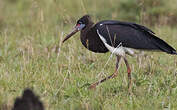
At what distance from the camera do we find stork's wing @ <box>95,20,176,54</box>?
4.84 meters

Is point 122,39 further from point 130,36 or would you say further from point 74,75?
point 74,75

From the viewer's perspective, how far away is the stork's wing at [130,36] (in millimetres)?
4836

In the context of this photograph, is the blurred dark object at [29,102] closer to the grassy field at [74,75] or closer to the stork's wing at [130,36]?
the grassy field at [74,75]

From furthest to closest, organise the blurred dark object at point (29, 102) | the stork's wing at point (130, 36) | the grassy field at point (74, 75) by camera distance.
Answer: the stork's wing at point (130, 36), the grassy field at point (74, 75), the blurred dark object at point (29, 102)

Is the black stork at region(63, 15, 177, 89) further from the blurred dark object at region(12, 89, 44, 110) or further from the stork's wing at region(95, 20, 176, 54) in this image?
the blurred dark object at region(12, 89, 44, 110)

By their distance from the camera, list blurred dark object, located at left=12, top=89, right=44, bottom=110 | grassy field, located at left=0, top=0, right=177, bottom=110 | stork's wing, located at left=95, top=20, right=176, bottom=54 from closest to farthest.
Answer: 1. blurred dark object, located at left=12, top=89, right=44, bottom=110
2. grassy field, located at left=0, top=0, right=177, bottom=110
3. stork's wing, located at left=95, top=20, right=176, bottom=54

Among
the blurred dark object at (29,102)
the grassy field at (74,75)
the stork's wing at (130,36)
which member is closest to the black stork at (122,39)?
the stork's wing at (130,36)

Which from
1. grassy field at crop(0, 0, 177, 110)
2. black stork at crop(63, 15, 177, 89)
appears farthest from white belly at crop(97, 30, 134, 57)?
grassy field at crop(0, 0, 177, 110)

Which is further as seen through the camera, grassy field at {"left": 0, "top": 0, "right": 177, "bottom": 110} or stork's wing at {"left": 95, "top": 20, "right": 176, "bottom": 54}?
stork's wing at {"left": 95, "top": 20, "right": 176, "bottom": 54}

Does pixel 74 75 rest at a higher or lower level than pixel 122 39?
lower

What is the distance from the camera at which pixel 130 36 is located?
16.1 ft

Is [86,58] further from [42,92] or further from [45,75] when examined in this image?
[42,92]

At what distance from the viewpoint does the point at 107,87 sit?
14.8 feet

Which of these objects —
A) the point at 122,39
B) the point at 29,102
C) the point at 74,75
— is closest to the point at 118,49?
the point at 122,39
